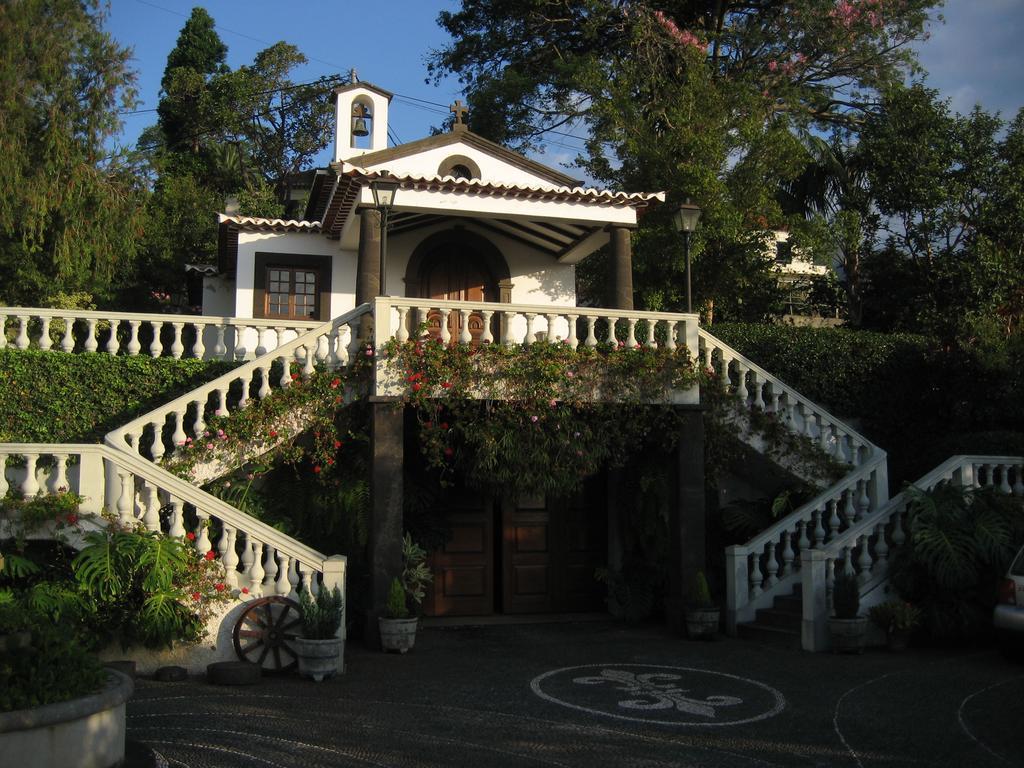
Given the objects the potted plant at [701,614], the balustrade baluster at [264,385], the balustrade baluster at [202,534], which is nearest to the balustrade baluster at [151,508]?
the balustrade baluster at [202,534]

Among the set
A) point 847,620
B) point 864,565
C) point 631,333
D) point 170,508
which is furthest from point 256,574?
point 864,565

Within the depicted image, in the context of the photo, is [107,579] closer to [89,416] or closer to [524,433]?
[89,416]

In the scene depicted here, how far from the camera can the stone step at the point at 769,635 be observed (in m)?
11.6

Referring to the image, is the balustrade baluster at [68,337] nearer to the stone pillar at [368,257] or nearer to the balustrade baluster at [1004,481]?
the stone pillar at [368,257]

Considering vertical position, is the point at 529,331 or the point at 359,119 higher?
the point at 359,119

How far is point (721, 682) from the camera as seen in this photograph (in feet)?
31.6

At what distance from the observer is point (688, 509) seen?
42.2ft

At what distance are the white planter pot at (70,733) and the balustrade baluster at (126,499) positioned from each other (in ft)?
12.3

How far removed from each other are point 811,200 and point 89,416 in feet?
53.8

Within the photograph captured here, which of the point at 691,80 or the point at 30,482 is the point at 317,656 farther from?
the point at 691,80

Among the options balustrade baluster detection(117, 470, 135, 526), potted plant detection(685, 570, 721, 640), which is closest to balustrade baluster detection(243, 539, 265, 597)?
balustrade baluster detection(117, 470, 135, 526)

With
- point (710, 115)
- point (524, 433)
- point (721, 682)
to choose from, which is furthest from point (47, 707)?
point (710, 115)

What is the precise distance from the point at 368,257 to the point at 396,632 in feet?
19.6

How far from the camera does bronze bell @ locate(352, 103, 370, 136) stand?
66.7 feet
